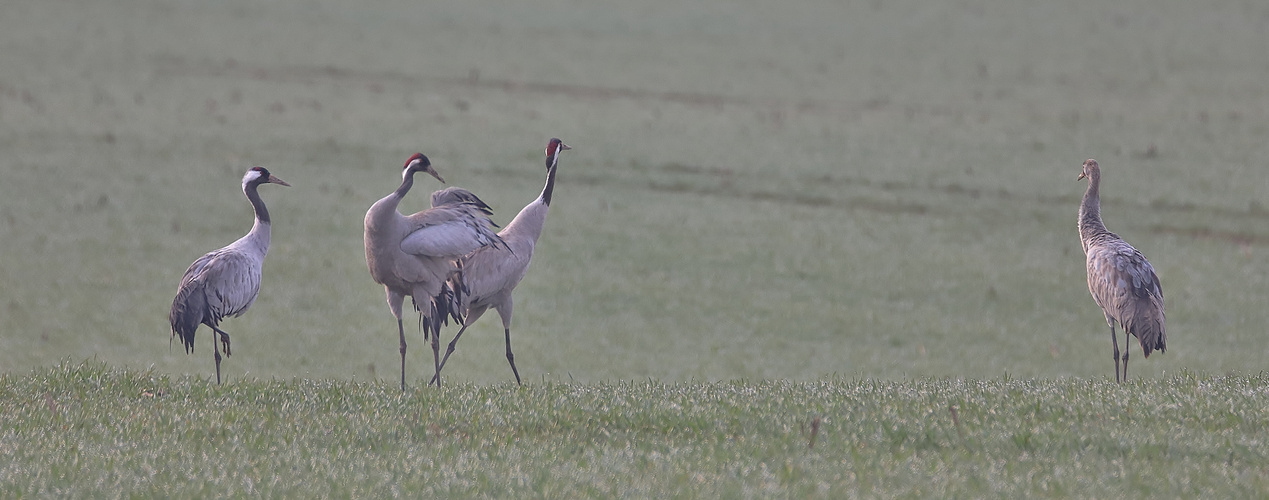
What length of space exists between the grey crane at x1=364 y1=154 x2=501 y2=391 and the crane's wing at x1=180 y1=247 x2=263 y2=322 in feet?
4.17

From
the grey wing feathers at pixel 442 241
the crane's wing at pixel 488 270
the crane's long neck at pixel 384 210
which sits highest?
the crane's long neck at pixel 384 210

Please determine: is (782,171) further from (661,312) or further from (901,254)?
(661,312)

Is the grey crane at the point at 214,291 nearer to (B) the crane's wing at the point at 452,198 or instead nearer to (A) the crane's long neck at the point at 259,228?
(A) the crane's long neck at the point at 259,228

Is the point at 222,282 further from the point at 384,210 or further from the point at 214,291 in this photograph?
the point at 384,210

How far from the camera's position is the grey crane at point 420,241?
40.1 feet

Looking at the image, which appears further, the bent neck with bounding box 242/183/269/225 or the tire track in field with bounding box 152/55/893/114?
the tire track in field with bounding box 152/55/893/114

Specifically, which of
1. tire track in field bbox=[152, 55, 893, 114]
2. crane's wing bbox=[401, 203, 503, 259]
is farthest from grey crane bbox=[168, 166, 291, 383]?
tire track in field bbox=[152, 55, 893, 114]

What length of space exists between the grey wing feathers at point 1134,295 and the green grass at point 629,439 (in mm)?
1713

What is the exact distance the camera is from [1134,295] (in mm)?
12617

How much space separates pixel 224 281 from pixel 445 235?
2.24 metres

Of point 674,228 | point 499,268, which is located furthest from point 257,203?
point 674,228

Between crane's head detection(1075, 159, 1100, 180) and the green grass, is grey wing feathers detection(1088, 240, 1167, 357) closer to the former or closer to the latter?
the green grass

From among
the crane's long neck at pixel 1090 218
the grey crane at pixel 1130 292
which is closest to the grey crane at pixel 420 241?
the grey crane at pixel 1130 292

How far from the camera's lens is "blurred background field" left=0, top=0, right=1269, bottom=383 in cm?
1838
